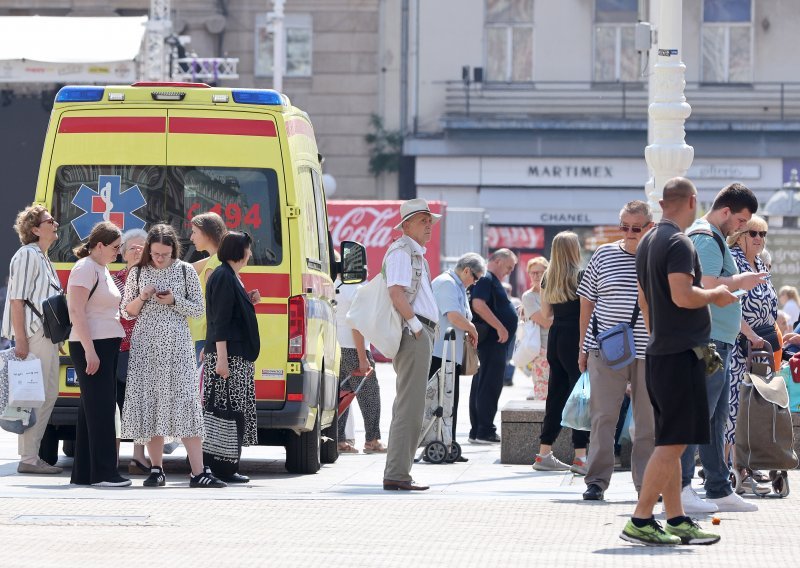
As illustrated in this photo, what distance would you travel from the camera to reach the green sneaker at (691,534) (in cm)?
807

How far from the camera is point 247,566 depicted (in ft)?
23.9

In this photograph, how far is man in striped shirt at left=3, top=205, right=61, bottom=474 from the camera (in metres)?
11.1

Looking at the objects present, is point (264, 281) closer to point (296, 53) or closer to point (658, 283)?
point (658, 283)

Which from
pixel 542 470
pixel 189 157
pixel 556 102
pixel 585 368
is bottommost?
pixel 542 470

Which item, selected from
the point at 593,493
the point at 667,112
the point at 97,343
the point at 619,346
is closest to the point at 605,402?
the point at 619,346

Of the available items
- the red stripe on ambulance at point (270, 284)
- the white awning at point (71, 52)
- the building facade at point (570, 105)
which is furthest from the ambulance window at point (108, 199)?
the building facade at point (570, 105)

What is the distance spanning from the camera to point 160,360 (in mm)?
10641

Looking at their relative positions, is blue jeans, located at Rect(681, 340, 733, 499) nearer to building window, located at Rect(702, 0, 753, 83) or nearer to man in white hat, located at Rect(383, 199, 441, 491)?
man in white hat, located at Rect(383, 199, 441, 491)

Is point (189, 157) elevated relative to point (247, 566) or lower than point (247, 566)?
elevated

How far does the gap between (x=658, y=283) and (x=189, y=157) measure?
4.21m

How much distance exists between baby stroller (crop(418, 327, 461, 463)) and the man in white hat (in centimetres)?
204

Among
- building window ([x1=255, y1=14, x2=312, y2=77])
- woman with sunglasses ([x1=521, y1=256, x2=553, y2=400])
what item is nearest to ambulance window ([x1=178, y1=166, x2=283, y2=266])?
woman with sunglasses ([x1=521, y1=256, x2=553, y2=400])

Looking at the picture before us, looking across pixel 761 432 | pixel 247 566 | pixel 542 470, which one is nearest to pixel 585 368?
pixel 761 432

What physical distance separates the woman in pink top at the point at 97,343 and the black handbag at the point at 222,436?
568 millimetres
